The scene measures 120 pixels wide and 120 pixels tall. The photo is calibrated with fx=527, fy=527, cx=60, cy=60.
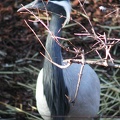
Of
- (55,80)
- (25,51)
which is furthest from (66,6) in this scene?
(25,51)

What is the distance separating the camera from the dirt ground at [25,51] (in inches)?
165

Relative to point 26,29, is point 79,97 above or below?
below

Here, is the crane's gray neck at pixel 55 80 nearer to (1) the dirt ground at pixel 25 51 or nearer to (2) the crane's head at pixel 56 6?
(2) the crane's head at pixel 56 6

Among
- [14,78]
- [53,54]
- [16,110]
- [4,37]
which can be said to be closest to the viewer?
[53,54]

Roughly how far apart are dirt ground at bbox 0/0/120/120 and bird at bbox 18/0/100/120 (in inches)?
25.1

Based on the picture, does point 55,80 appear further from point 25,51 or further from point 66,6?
point 25,51

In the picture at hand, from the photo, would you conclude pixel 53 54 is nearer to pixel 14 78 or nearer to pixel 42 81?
pixel 42 81

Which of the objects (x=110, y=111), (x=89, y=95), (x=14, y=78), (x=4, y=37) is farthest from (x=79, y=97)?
(x=4, y=37)

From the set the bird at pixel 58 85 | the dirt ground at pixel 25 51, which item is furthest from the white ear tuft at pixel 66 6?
the dirt ground at pixel 25 51

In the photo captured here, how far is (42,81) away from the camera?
3.31m

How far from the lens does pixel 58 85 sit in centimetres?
323

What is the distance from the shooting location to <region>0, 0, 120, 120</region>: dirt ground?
13.7 ft

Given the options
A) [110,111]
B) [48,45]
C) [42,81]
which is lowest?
[110,111]

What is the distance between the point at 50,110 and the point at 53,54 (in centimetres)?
36
